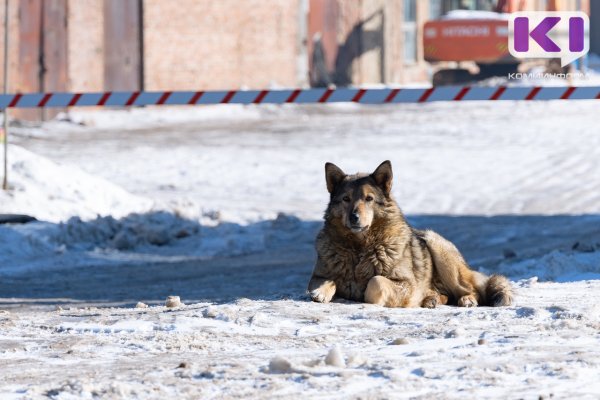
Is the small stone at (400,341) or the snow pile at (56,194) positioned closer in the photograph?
the small stone at (400,341)

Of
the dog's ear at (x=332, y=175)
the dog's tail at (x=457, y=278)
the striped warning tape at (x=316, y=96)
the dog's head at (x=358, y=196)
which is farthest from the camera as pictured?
the striped warning tape at (x=316, y=96)

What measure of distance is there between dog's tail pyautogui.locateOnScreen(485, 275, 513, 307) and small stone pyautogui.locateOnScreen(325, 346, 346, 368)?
2696mm

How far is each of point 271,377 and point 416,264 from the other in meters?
3.10

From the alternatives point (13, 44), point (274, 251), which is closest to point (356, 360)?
point (274, 251)

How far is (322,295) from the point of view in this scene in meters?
9.58

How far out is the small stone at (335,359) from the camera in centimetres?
716

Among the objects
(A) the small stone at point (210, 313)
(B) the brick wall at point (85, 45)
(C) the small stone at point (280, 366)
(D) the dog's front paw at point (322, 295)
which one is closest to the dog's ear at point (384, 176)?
(D) the dog's front paw at point (322, 295)

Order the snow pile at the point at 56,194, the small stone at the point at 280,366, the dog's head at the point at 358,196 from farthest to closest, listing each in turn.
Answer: the snow pile at the point at 56,194
the dog's head at the point at 358,196
the small stone at the point at 280,366

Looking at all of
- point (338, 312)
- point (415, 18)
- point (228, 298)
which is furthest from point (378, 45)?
point (338, 312)

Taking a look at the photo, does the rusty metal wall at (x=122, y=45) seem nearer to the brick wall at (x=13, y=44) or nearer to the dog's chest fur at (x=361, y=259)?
the brick wall at (x=13, y=44)

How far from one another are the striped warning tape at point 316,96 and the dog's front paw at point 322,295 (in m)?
3.86

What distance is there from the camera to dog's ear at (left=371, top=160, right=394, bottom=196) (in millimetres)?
9625

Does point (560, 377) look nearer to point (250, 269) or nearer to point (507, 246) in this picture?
point (250, 269)

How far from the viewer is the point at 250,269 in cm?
1384
